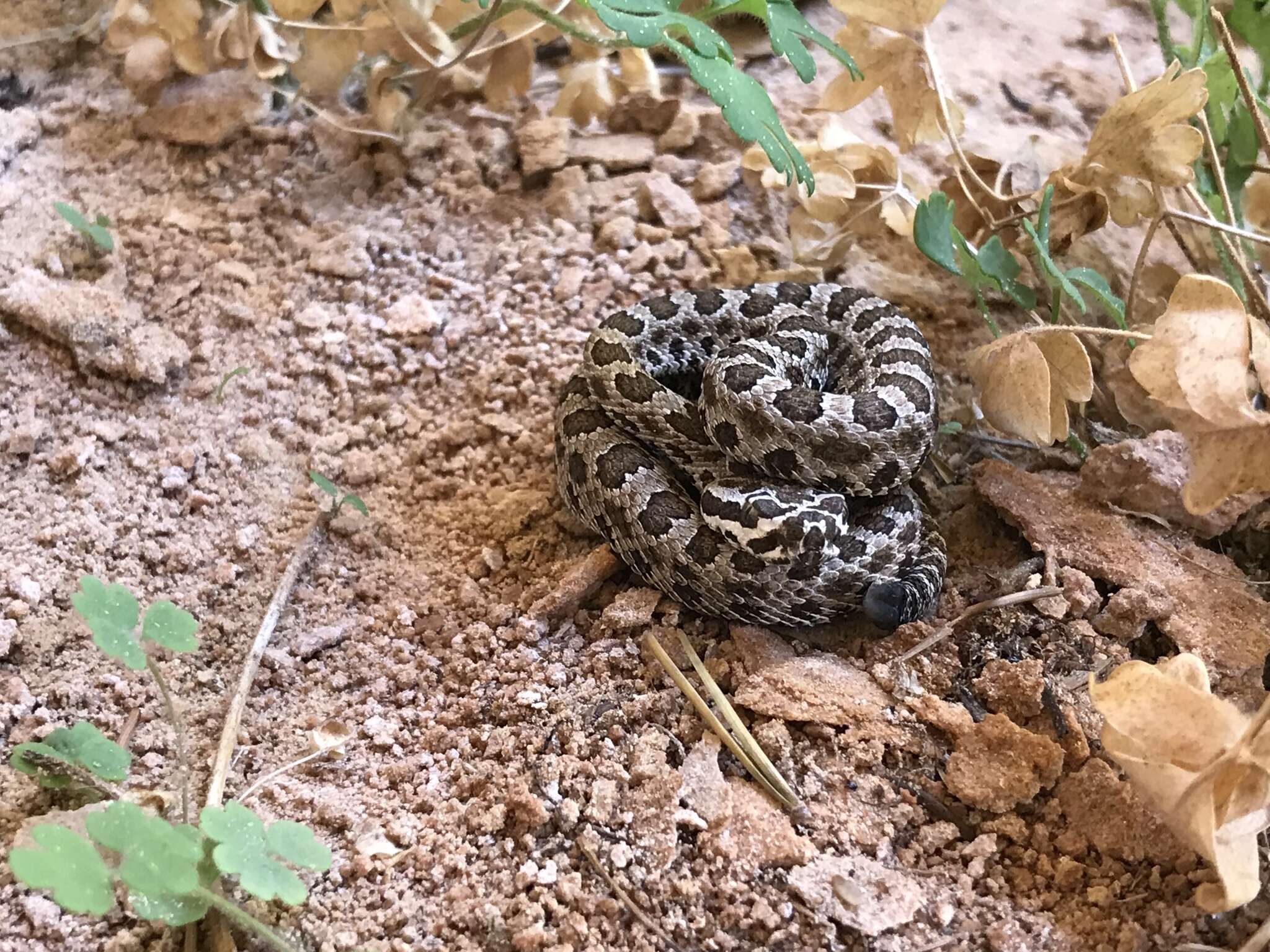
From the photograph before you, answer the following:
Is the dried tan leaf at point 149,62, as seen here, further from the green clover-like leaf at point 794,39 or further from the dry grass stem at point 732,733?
the dry grass stem at point 732,733

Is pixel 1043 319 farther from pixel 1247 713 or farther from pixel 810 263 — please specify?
pixel 1247 713

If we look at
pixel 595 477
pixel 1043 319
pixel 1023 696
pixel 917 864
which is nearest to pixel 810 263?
pixel 1043 319

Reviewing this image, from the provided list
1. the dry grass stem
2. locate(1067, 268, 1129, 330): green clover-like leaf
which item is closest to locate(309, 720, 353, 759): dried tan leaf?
the dry grass stem

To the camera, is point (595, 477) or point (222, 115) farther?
point (222, 115)

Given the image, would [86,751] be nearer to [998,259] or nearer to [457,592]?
[457,592]

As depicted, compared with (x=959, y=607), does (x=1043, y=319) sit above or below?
above

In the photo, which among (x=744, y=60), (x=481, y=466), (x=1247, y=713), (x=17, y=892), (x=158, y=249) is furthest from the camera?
(x=744, y=60)

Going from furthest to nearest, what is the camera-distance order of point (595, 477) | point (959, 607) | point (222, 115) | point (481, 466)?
point (222, 115) < point (481, 466) < point (595, 477) < point (959, 607)

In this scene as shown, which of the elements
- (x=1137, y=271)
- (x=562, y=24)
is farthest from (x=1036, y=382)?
(x=562, y=24)
